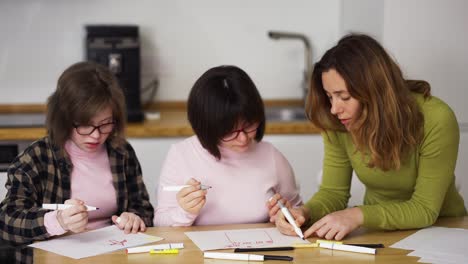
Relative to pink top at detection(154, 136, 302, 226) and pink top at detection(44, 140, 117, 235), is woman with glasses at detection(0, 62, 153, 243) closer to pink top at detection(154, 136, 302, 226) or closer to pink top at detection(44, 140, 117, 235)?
pink top at detection(44, 140, 117, 235)

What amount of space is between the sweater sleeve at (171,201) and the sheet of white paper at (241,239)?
4.0 inches

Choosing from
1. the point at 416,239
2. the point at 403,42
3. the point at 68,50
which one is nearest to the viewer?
the point at 416,239

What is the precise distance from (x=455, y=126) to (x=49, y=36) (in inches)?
86.2

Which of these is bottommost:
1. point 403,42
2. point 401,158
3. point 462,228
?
point 462,228

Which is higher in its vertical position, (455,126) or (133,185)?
(455,126)

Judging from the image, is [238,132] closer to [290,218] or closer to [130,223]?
[290,218]

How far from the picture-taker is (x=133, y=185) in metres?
2.26

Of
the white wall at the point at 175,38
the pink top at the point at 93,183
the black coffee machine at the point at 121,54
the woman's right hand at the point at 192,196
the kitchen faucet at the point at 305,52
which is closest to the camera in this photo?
the woman's right hand at the point at 192,196

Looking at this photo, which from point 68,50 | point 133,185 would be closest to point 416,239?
point 133,185

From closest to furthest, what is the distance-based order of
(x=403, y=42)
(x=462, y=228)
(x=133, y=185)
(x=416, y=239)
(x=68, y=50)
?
(x=416, y=239) → (x=462, y=228) → (x=133, y=185) → (x=403, y=42) → (x=68, y=50)

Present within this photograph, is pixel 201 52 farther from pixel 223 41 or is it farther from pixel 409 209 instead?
pixel 409 209

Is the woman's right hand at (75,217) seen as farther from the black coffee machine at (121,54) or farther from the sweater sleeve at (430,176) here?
the black coffee machine at (121,54)

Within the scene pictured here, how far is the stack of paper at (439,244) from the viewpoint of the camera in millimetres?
1736

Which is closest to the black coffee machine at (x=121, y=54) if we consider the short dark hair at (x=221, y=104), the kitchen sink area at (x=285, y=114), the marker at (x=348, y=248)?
the kitchen sink area at (x=285, y=114)
